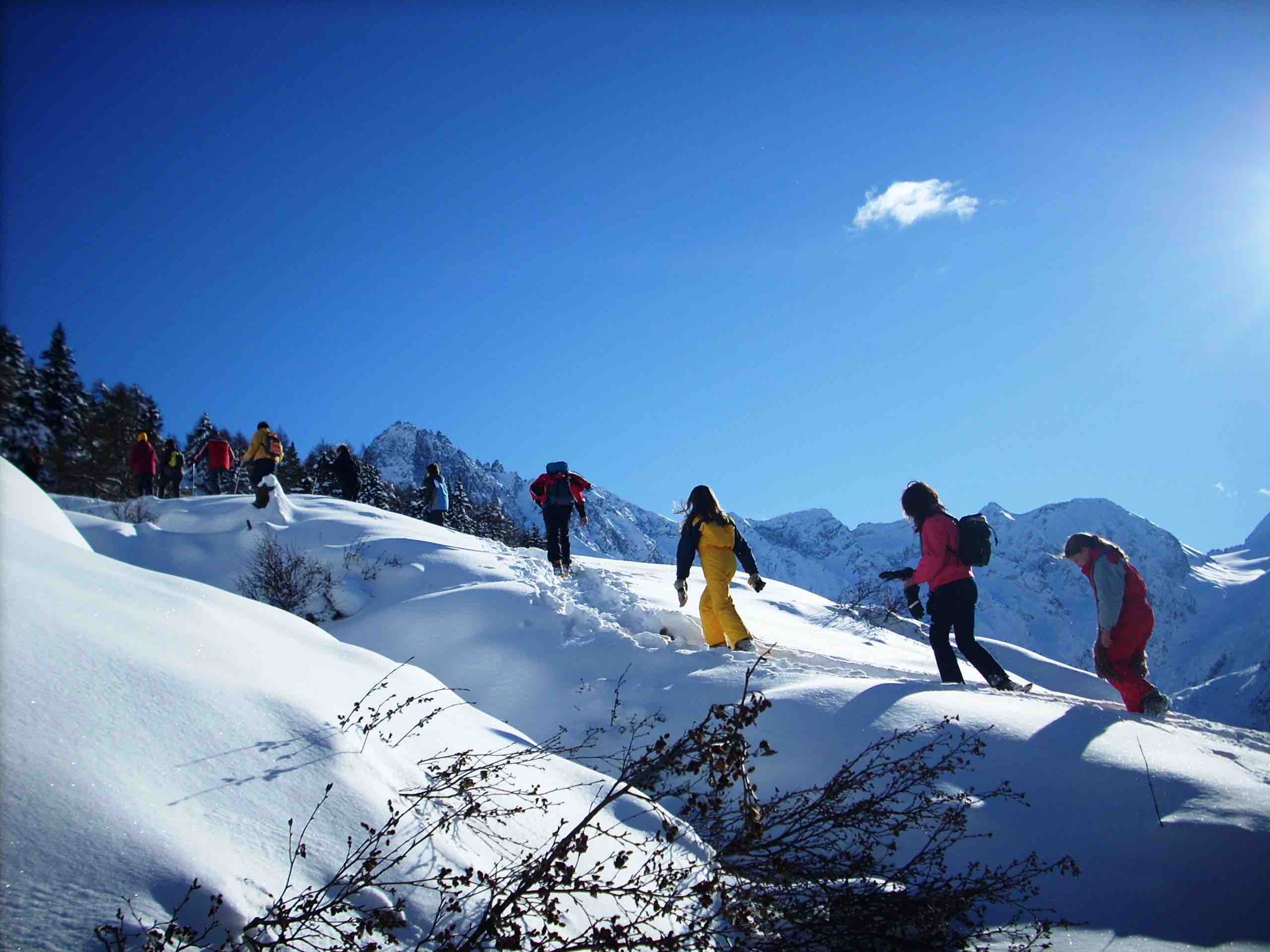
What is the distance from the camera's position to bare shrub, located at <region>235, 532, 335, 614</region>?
7492 millimetres

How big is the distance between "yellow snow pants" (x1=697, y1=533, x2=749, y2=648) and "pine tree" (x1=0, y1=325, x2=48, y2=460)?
28.8 metres

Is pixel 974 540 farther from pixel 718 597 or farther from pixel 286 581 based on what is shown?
pixel 286 581

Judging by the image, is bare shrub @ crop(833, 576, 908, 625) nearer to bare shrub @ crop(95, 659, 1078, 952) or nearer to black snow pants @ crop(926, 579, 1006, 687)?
black snow pants @ crop(926, 579, 1006, 687)

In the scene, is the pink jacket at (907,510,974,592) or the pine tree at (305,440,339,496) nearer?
the pink jacket at (907,510,974,592)

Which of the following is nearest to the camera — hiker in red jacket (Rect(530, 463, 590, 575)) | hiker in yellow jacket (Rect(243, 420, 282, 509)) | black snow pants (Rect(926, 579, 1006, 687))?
black snow pants (Rect(926, 579, 1006, 687))

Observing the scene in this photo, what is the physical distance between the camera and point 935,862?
284 cm

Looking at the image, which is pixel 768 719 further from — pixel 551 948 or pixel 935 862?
pixel 551 948

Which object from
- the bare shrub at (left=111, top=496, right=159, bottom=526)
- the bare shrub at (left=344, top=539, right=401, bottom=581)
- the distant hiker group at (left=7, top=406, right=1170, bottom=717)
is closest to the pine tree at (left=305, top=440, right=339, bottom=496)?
the bare shrub at (left=111, top=496, right=159, bottom=526)

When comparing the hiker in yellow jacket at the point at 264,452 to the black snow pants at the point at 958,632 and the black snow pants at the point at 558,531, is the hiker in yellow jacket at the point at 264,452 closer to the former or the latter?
the black snow pants at the point at 558,531

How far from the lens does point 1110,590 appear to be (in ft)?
17.5

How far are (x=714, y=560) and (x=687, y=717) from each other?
2.10m

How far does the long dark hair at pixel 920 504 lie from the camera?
603cm

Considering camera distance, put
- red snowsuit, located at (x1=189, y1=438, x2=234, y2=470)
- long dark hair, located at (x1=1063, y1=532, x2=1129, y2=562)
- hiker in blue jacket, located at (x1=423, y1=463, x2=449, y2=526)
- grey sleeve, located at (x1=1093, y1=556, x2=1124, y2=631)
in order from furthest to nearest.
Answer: red snowsuit, located at (x1=189, y1=438, x2=234, y2=470) → hiker in blue jacket, located at (x1=423, y1=463, x2=449, y2=526) → long dark hair, located at (x1=1063, y1=532, x2=1129, y2=562) → grey sleeve, located at (x1=1093, y1=556, x2=1124, y2=631)

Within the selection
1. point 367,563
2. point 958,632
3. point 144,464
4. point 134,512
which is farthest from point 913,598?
point 144,464
